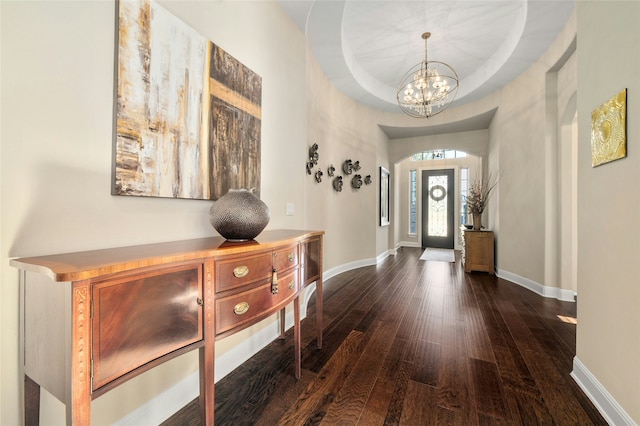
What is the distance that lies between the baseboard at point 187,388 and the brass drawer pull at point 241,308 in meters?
0.66

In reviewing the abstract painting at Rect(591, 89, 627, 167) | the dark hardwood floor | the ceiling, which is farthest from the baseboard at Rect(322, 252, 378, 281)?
the abstract painting at Rect(591, 89, 627, 167)

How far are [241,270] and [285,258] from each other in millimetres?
340

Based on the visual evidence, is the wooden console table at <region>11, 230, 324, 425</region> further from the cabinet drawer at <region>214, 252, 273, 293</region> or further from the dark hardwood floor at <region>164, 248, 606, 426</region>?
the dark hardwood floor at <region>164, 248, 606, 426</region>

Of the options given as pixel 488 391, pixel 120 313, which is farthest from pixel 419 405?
pixel 120 313

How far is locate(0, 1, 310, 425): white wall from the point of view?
0.85 m

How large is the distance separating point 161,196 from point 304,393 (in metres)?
1.36

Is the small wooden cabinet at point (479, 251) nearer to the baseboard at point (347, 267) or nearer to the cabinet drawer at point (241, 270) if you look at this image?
the baseboard at point (347, 267)

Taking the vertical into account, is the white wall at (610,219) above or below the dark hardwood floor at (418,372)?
above

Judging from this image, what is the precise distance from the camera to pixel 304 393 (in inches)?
59.2

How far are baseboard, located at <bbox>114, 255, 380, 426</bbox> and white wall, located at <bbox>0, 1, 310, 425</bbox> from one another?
0.04 meters

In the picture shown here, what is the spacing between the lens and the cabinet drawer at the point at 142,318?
0.75 m

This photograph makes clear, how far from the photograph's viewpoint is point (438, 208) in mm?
7430

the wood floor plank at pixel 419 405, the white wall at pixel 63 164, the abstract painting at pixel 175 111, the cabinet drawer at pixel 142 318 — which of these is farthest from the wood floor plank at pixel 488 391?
the abstract painting at pixel 175 111

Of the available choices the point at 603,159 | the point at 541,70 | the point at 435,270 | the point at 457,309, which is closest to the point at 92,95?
the point at 603,159
